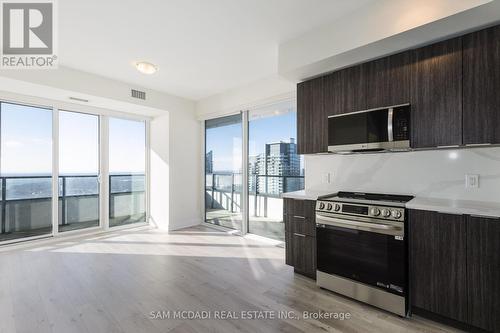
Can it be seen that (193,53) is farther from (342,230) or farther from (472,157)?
(472,157)

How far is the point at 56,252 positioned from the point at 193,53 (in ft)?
11.4

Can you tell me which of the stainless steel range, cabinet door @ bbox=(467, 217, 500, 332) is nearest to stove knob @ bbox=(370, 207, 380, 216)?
the stainless steel range

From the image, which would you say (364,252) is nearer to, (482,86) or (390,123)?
(390,123)

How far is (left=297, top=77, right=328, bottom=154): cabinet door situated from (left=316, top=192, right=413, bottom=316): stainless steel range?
71 cm

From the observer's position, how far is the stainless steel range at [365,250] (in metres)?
2.15

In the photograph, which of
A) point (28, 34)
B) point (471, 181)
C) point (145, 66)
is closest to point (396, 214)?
point (471, 181)

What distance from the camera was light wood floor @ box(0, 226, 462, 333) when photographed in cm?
204

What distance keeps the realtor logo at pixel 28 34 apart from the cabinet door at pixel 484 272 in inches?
157

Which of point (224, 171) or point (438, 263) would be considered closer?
point (438, 263)

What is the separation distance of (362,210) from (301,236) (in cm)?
81

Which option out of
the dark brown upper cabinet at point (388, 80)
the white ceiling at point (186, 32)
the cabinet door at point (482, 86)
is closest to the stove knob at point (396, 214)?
the cabinet door at point (482, 86)

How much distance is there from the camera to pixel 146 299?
243 centimetres

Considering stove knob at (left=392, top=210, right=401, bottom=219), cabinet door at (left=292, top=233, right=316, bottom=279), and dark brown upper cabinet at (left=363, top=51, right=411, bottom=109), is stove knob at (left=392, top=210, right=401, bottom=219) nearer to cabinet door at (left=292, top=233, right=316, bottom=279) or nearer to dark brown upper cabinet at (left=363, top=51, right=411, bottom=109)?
cabinet door at (left=292, top=233, right=316, bottom=279)

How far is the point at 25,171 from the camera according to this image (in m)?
3.97
